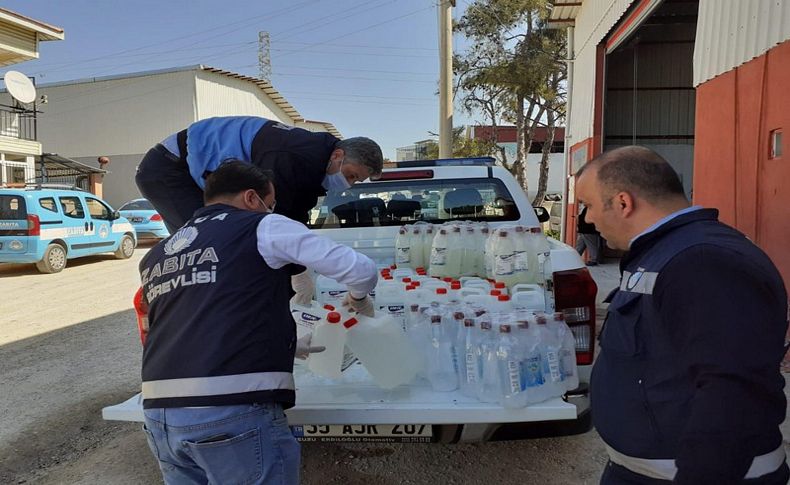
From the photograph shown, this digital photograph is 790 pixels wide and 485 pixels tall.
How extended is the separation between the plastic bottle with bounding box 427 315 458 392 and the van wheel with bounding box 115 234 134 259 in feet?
42.4

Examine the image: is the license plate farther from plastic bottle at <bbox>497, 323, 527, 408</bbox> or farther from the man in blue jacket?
the man in blue jacket

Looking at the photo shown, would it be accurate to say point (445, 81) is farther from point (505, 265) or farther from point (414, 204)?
point (505, 265)

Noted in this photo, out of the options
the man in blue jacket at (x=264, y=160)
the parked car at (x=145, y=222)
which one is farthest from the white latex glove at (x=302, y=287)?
the parked car at (x=145, y=222)

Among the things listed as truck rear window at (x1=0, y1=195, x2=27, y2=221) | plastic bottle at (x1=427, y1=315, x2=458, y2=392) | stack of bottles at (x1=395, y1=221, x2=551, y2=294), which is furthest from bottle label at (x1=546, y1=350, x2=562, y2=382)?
truck rear window at (x1=0, y1=195, x2=27, y2=221)

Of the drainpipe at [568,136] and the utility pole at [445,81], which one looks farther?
the utility pole at [445,81]

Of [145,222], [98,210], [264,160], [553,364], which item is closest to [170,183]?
[264,160]

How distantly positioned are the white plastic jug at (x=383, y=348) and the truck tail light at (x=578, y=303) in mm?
766

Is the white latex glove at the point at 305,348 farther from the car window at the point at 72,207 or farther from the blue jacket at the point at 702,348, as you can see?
the car window at the point at 72,207

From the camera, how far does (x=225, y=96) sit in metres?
30.1

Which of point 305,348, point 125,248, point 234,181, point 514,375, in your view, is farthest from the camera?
point 125,248

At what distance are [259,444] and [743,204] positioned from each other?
539cm

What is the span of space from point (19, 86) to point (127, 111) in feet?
A: 39.6

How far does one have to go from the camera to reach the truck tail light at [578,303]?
106 inches

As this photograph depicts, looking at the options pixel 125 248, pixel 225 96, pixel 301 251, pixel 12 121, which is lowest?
pixel 125 248
